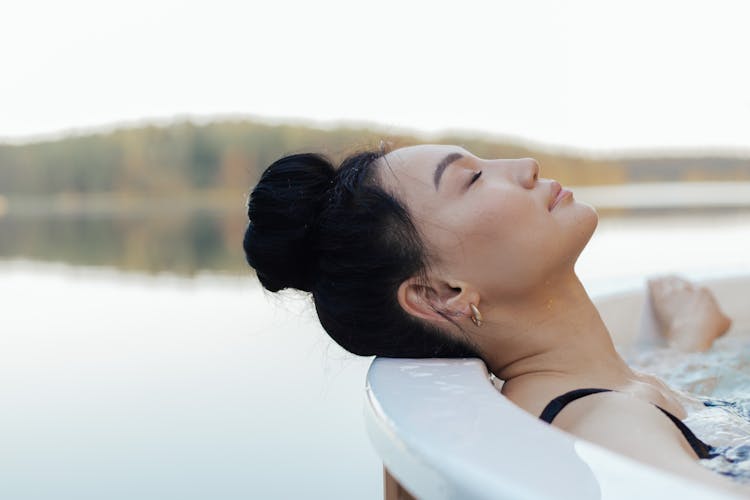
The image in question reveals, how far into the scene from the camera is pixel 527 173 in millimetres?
971

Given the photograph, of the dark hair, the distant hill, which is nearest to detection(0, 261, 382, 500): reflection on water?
the dark hair

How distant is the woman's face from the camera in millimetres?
936

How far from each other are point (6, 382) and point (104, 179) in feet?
47.7

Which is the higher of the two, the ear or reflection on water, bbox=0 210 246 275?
the ear

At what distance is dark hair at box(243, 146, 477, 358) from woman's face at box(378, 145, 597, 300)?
0.10 feet

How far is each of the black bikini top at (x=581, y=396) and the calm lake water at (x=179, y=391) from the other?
17.5 inches

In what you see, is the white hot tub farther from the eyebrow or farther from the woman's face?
the eyebrow

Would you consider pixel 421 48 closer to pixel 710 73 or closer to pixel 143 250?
pixel 710 73

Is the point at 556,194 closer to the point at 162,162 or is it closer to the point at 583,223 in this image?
the point at 583,223

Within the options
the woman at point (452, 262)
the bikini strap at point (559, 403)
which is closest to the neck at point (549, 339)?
the woman at point (452, 262)

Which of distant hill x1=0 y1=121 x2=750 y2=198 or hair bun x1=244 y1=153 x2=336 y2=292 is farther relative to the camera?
distant hill x1=0 y1=121 x2=750 y2=198

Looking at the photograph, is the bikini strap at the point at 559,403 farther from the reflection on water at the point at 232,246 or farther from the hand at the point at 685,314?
the reflection on water at the point at 232,246

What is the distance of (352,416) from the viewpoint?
1.94 metres

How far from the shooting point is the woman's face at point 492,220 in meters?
0.94
